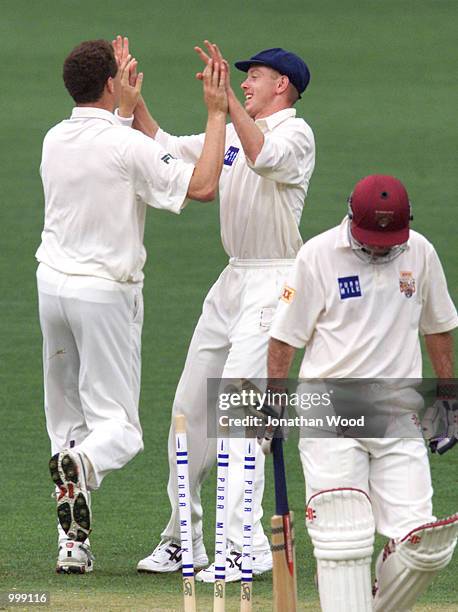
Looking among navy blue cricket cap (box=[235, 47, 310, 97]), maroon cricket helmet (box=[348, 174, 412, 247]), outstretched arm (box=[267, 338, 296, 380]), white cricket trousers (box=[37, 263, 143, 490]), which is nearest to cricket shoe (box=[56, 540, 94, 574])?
white cricket trousers (box=[37, 263, 143, 490])

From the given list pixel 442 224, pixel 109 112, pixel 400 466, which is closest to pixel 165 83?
pixel 442 224

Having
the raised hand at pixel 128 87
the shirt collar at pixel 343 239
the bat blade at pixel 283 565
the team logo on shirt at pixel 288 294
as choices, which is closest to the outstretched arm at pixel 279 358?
the team logo on shirt at pixel 288 294

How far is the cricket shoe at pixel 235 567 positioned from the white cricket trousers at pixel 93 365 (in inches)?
22.5

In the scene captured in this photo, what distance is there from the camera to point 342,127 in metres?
21.1

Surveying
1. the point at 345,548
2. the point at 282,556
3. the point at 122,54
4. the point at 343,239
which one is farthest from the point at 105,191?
the point at 345,548

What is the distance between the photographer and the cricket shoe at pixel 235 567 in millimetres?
6965

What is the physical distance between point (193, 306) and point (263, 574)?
6695mm

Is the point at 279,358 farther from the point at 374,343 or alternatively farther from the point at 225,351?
the point at 225,351

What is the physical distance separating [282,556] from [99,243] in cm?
168

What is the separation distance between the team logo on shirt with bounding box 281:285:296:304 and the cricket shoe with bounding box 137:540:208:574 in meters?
1.63

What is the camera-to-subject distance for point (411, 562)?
5.75 meters

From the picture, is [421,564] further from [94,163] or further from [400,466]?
[94,163]

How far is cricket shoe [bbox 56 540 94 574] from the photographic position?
22.9ft

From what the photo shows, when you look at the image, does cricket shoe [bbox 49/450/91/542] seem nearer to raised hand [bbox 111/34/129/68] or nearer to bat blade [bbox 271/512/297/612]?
bat blade [bbox 271/512/297/612]
